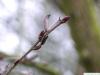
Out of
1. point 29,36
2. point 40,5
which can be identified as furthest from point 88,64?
point 40,5

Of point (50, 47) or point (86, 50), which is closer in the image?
point (86, 50)

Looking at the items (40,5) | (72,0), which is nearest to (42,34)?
(72,0)

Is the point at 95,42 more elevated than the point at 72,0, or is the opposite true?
the point at 72,0

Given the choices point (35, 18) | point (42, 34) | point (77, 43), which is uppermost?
point (35, 18)

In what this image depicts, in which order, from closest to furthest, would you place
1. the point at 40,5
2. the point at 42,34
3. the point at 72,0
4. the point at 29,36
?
the point at 42,34 → the point at 72,0 → the point at 29,36 → the point at 40,5

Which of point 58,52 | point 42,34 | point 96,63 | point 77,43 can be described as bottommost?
point 42,34

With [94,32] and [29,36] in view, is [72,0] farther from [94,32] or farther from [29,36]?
[29,36]

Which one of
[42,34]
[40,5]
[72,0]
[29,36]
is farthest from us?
[40,5]

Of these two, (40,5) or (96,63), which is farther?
(40,5)

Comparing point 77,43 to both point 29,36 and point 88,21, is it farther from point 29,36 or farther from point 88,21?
point 29,36

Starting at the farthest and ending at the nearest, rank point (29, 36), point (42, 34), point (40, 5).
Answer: point (40, 5), point (29, 36), point (42, 34)
